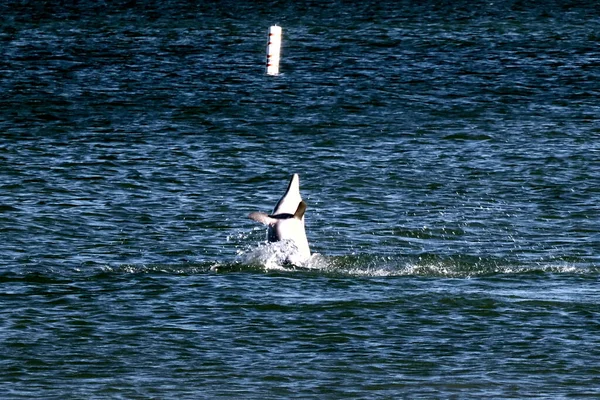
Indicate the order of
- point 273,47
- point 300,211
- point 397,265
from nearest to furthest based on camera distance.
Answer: point 300,211 < point 397,265 < point 273,47

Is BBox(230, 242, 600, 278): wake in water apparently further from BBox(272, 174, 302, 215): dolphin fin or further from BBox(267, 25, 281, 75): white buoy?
BBox(267, 25, 281, 75): white buoy

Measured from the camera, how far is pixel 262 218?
23203mm

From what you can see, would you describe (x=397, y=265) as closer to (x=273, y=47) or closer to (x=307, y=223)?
(x=307, y=223)

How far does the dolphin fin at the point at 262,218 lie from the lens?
75.2 feet

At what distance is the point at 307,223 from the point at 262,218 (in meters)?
4.58

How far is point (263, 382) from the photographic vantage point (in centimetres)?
1720

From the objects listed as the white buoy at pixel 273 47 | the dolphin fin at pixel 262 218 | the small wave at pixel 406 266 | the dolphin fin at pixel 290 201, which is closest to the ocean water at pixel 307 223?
the small wave at pixel 406 266

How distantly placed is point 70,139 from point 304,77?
1441 centimetres

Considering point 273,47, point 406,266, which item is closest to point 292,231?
point 406,266

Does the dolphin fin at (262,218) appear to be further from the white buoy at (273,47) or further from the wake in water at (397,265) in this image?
the white buoy at (273,47)

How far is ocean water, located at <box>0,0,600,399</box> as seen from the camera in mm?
18062

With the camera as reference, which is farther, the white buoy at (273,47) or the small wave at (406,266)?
the white buoy at (273,47)

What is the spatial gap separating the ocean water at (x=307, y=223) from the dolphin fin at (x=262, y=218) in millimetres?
541

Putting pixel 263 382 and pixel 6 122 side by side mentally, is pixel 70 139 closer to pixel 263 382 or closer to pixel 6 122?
pixel 6 122
